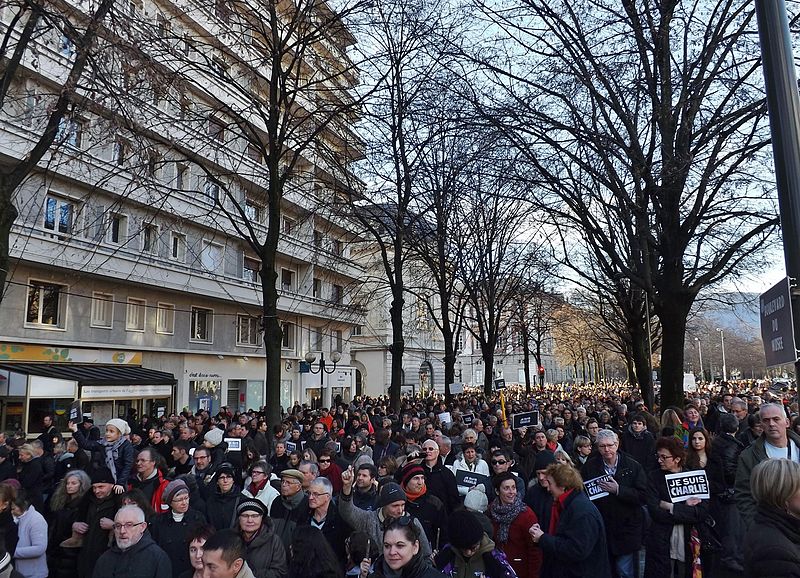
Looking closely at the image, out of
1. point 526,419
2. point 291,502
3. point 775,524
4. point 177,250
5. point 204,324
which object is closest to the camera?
point 775,524

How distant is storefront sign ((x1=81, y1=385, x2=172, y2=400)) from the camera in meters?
21.6

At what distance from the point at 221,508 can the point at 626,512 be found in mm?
4340

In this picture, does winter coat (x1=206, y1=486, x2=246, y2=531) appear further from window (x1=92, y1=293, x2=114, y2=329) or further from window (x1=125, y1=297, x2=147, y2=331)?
window (x1=125, y1=297, x2=147, y2=331)

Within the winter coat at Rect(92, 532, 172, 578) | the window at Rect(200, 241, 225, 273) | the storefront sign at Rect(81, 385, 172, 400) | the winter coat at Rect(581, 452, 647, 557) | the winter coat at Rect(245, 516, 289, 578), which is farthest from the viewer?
the window at Rect(200, 241, 225, 273)

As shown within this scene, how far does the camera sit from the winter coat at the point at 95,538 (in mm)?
5961

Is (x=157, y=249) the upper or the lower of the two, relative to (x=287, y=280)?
lower

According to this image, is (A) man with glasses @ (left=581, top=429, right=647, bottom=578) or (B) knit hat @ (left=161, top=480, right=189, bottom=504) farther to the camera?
(A) man with glasses @ (left=581, top=429, right=647, bottom=578)

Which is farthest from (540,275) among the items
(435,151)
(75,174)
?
(75,174)

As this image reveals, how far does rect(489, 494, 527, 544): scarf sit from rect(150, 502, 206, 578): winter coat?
2810 mm

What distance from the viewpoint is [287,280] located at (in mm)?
40312

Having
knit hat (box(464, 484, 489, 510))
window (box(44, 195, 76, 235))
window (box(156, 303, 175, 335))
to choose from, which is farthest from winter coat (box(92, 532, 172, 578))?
window (box(156, 303, 175, 335))

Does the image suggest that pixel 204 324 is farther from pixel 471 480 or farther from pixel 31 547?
pixel 471 480

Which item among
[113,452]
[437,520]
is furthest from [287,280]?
[437,520]

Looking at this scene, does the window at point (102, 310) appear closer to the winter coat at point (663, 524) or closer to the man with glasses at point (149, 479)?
the man with glasses at point (149, 479)
